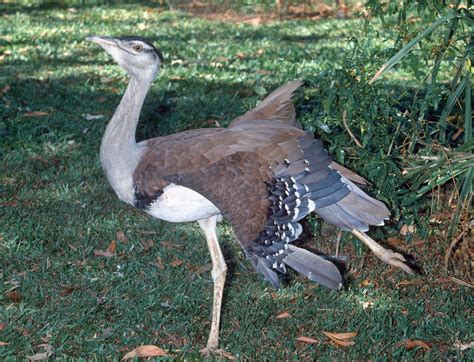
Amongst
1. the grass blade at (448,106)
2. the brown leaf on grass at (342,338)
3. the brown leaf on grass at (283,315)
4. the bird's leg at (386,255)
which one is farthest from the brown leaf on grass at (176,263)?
the grass blade at (448,106)

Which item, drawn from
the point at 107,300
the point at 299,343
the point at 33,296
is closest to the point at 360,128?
the point at 299,343

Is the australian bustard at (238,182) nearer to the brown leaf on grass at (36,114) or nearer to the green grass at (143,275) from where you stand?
the green grass at (143,275)

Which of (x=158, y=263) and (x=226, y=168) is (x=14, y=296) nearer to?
(x=158, y=263)

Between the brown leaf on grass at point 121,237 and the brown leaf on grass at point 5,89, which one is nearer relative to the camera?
the brown leaf on grass at point 121,237

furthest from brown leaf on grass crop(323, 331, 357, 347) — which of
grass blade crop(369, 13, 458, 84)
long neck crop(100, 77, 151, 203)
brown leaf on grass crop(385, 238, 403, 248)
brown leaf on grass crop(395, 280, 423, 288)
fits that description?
grass blade crop(369, 13, 458, 84)

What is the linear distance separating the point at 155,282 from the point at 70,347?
2.79 ft

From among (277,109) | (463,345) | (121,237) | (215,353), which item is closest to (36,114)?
(121,237)

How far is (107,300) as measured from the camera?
4.75m

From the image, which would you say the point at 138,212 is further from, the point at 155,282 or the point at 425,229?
the point at 425,229

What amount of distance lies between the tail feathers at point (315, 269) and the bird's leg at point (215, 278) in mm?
575

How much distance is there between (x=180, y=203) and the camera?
427 cm

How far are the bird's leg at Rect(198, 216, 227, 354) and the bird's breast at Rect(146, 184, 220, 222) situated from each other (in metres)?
0.30

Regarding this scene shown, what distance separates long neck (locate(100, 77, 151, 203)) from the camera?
435 cm

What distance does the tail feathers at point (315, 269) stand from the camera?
13.0 feet
